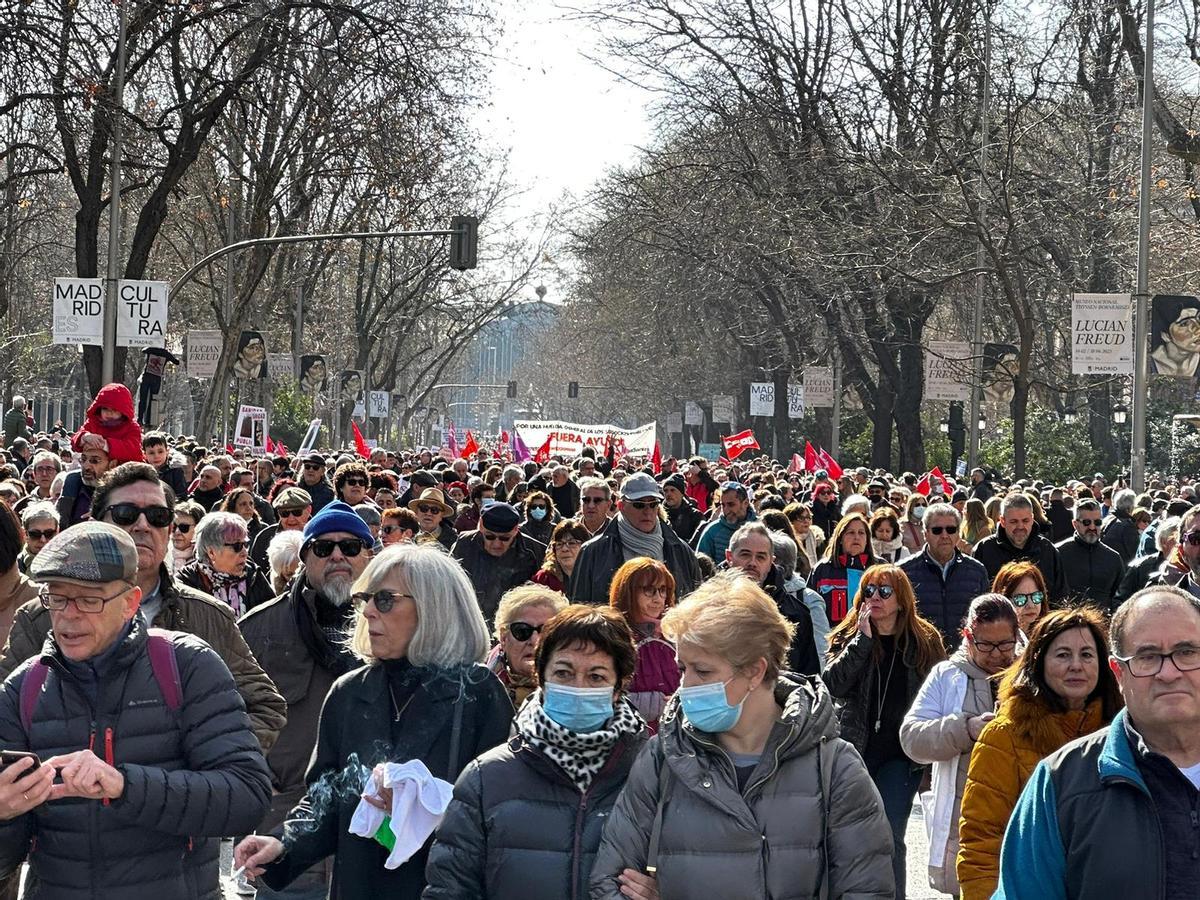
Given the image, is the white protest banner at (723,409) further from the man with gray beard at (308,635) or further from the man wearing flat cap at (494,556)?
the man with gray beard at (308,635)

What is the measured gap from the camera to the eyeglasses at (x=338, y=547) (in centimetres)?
678

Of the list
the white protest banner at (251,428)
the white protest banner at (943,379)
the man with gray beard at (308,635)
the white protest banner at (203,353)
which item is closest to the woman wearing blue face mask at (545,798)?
the man with gray beard at (308,635)

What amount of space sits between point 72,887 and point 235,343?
31.5 metres

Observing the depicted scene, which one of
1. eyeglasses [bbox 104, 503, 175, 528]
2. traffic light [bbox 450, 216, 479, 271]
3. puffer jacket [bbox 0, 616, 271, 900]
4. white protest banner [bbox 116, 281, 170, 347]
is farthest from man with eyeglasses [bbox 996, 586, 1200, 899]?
traffic light [bbox 450, 216, 479, 271]

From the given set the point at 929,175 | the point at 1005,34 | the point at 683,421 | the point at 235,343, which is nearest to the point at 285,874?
the point at 929,175

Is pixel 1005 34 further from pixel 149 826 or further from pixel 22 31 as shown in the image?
pixel 149 826

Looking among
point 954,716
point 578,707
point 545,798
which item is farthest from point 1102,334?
point 545,798

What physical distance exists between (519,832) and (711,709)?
0.54 m

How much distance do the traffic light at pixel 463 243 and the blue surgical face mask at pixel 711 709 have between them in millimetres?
23436

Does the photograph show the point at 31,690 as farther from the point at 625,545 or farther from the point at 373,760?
the point at 625,545

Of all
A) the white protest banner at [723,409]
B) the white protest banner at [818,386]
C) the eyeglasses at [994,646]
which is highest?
the white protest banner at [818,386]

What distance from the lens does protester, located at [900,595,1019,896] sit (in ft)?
21.1

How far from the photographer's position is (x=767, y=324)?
54.1 metres

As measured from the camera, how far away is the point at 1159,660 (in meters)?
3.84
